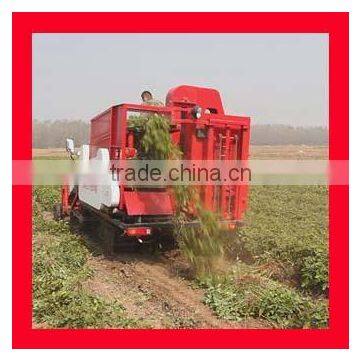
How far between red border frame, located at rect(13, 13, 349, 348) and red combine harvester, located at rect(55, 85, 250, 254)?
7.36 ft

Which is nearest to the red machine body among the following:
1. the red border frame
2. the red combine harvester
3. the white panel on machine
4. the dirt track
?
the red combine harvester

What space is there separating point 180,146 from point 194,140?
320 mm

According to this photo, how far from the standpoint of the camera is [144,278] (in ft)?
23.1

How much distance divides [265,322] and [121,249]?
369 centimetres

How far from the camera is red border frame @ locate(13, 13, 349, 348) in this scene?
4238 millimetres

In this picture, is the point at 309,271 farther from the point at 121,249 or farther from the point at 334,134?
the point at 121,249

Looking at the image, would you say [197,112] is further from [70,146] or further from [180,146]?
[70,146]

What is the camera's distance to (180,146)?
6977 mm

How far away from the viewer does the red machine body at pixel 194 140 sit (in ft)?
22.1

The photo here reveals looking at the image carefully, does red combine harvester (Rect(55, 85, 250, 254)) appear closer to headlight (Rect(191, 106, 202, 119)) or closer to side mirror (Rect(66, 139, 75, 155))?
headlight (Rect(191, 106, 202, 119))
